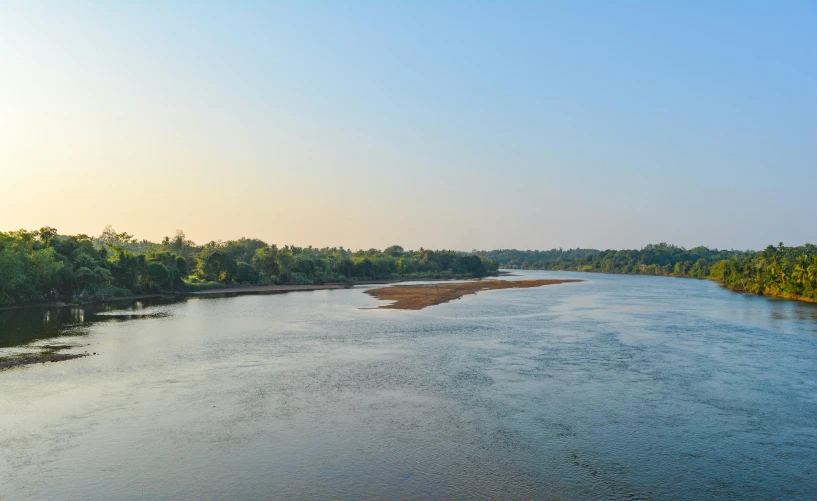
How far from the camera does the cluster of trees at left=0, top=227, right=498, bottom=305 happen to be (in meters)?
58.2

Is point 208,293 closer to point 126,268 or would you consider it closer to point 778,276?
point 126,268

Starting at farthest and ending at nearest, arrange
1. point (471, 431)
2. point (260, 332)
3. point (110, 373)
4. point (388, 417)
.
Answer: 1. point (260, 332)
2. point (110, 373)
3. point (388, 417)
4. point (471, 431)

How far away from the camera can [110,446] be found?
17078mm

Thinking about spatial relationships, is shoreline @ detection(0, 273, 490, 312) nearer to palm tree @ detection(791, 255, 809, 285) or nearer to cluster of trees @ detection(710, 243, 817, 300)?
cluster of trees @ detection(710, 243, 817, 300)

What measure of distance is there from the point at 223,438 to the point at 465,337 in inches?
986

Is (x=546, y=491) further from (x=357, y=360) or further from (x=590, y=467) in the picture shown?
(x=357, y=360)

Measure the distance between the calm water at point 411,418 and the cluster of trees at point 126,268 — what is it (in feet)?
66.8

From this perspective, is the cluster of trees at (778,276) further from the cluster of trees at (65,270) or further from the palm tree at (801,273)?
the cluster of trees at (65,270)

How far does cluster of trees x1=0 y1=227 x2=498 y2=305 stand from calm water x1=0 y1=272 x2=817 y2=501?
20.4 m

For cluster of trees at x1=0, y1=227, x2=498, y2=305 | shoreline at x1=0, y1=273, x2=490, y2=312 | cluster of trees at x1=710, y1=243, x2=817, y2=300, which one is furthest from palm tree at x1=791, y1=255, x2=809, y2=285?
cluster of trees at x1=0, y1=227, x2=498, y2=305

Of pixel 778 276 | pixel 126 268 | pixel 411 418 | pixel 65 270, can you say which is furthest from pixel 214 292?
pixel 778 276

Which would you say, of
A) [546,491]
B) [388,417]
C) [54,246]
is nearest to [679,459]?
[546,491]

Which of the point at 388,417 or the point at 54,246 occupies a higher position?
the point at 54,246

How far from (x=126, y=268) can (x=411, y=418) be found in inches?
2748
